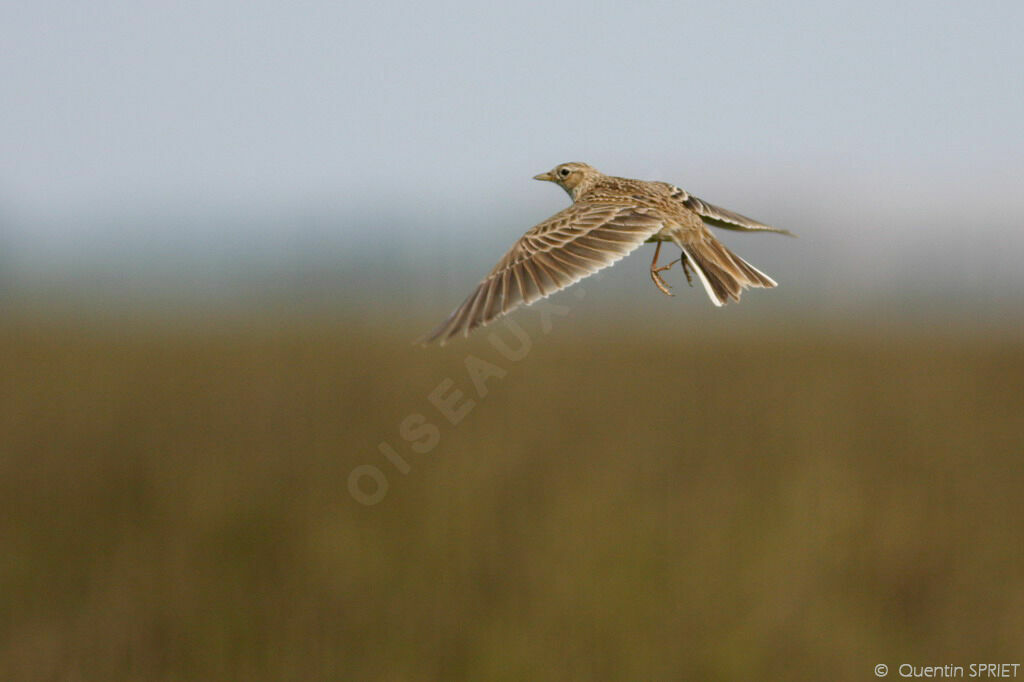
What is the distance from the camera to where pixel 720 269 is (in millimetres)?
1510

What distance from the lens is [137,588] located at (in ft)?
46.4

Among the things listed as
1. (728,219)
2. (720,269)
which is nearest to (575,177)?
(720,269)

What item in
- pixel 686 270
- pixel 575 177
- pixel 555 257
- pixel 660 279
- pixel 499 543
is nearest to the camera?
pixel 660 279

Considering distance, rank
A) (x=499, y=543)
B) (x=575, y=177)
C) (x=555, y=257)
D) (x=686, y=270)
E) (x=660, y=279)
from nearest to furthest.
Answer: (x=660, y=279) < (x=686, y=270) < (x=555, y=257) < (x=575, y=177) < (x=499, y=543)

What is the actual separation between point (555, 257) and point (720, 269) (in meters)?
0.25

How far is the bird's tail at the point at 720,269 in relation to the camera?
4.52ft

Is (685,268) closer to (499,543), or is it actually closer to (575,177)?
(575,177)

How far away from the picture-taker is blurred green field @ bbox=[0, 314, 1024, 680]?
12.9m

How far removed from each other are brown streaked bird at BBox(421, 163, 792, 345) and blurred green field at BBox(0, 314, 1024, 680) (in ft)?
36.8

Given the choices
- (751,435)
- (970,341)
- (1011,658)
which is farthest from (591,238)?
(970,341)

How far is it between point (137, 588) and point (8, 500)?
4.14m

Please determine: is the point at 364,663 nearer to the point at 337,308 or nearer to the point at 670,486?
the point at 670,486

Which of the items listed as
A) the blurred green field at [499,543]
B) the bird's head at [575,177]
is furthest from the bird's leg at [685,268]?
the blurred green field at [499,543]

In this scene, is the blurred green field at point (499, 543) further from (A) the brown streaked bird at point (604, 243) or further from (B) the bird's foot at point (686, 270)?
(B) the bird's foot at point (686, 270)
